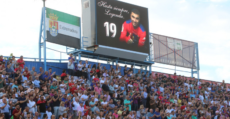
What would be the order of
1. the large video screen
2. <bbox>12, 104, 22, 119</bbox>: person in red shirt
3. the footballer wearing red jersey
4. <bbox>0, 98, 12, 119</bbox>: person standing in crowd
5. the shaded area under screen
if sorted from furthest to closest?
the footballer wearing red jersey, the large video screen, the shaded area under screen, <bbox>0, 98, 12, 119</bbox>: person standing in crowd, <bbox>12, 104, 22, 119</bbox>: person in red shirt

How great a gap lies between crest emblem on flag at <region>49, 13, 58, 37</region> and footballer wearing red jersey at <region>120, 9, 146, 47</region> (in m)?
5.50

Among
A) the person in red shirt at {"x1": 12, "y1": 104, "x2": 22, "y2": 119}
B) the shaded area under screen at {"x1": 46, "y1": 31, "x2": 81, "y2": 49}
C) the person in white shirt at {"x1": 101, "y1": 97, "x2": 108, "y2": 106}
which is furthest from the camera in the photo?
the shaded area under screen at {"x1": 46, "y1": 31, "x2": 81, "y2": 49}

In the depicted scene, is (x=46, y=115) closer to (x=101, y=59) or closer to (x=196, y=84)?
(x=101, y=59)

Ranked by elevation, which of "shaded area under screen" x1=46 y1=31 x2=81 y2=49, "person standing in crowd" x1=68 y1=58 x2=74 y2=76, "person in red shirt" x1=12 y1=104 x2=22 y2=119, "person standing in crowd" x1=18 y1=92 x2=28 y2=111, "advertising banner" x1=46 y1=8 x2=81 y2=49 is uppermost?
"advertising banner" x1=46 y1=8 x2=81 y2=49

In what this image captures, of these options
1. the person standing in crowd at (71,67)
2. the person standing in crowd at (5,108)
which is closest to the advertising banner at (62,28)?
the person standing in crowd at (71,67)

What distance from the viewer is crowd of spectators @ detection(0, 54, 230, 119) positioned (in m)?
16.6

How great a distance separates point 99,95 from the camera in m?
20.6

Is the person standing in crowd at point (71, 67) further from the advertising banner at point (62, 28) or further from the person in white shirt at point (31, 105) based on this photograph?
the person in white shirt at point (31, 105)

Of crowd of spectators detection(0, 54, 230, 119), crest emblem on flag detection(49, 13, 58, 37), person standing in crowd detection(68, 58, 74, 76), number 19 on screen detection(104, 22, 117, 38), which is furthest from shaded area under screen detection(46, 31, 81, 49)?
number 19 on screen detection(104, 22, 117, 38)

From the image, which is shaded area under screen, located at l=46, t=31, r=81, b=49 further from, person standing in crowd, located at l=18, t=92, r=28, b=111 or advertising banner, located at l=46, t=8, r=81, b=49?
person standing in crowd, located at l=18, t=92, r=28, b=111

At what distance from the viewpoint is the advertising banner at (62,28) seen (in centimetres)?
2308

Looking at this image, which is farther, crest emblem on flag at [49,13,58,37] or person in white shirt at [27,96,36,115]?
crest emblem on flag at [49,13,58,37]

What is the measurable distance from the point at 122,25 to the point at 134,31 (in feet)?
3.89

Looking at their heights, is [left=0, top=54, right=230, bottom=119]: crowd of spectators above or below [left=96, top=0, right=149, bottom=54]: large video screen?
below
